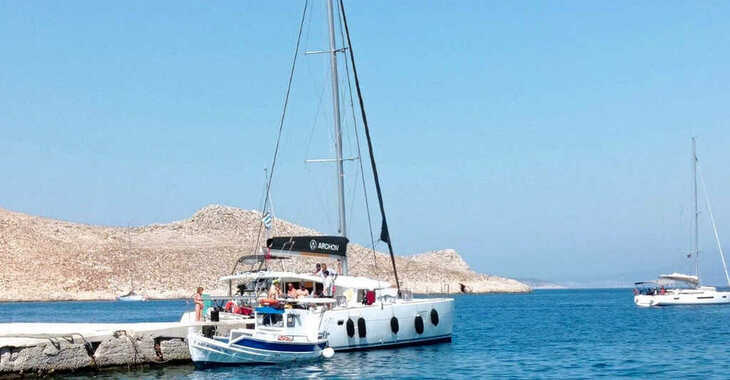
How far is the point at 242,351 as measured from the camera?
3192cm

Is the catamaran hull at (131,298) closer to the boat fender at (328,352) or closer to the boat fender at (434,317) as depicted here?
the boat fender at (434,317)

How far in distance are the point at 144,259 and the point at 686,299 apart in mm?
85860

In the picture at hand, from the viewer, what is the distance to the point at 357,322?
119 feet

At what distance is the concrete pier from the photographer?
28844 millimetres

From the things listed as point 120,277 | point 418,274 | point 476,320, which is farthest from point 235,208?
point 476,320

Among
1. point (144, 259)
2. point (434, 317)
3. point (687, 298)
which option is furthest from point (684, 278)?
point (144, 259)

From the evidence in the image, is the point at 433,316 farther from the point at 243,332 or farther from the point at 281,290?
the point at 243,332

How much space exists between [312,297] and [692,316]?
43.7 metres

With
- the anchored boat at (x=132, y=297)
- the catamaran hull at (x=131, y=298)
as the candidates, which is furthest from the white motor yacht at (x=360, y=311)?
the anchored boat at (x=132, y=297)

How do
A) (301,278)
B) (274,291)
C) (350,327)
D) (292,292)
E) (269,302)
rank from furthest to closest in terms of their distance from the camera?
(301,278), (350,327), (292,292), (274,291), (269,302)

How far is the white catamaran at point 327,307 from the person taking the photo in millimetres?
32562

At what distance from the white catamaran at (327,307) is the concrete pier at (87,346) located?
1024 mm

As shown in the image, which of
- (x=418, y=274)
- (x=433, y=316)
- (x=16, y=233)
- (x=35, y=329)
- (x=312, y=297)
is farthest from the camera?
(x=418, y=274)

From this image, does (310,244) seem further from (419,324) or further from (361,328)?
(419,324)
